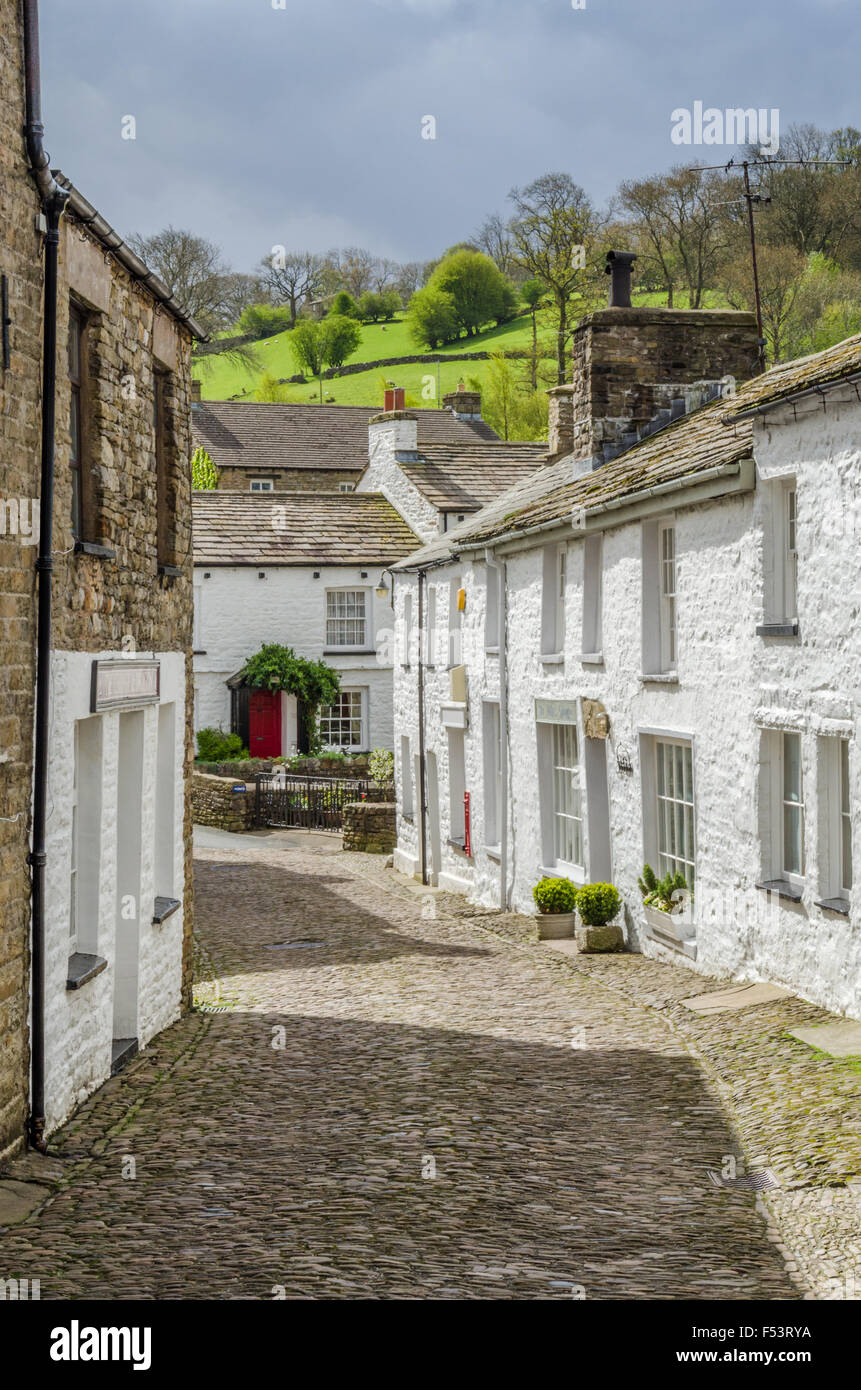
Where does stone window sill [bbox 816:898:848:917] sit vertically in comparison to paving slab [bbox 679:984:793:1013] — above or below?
above

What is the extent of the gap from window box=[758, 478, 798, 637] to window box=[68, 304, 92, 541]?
19.4ft

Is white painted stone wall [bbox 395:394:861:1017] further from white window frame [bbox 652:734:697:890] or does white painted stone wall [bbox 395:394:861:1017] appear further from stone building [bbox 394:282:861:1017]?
white window frame [bbox 652:734:697:890]

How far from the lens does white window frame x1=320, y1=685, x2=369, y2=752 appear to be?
37781 mm

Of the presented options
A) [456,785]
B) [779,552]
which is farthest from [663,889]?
[456,785]

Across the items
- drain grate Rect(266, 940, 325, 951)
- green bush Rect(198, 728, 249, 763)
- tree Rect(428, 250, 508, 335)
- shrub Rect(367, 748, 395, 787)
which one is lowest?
drain grate Rect(266, 940, 325, 951)

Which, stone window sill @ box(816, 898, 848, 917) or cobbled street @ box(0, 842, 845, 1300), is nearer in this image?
cobbled street @ box(0, 842, 845, 1300)

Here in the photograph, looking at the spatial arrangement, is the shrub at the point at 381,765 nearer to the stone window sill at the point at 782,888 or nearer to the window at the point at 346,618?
the window at the point at 346,618

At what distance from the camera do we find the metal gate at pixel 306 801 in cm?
3306

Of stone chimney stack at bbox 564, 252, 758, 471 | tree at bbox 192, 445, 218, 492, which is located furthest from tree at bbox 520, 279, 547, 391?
stone chimney stack at bbox 564, 252, 758, 471

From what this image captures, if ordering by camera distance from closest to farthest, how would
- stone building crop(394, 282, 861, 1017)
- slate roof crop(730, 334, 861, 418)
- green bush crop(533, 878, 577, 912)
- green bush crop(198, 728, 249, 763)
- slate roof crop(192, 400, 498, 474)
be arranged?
slate roof crop(730, 334, 861, 418) < stone building crop(394, 282, 861, 1017) < green bush crop(533, 878, 577, 912) < green bush crop(198, 728, 249, 763) < slate roof crop(192, 400, 498, 474)

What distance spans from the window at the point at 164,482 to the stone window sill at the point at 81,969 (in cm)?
404

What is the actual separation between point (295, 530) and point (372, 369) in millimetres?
55543

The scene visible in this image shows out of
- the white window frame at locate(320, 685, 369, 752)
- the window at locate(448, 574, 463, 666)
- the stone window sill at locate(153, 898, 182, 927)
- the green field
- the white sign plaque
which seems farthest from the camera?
the green field

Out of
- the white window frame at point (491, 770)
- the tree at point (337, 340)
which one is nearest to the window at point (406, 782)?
the white window frame at point (491, 770)
